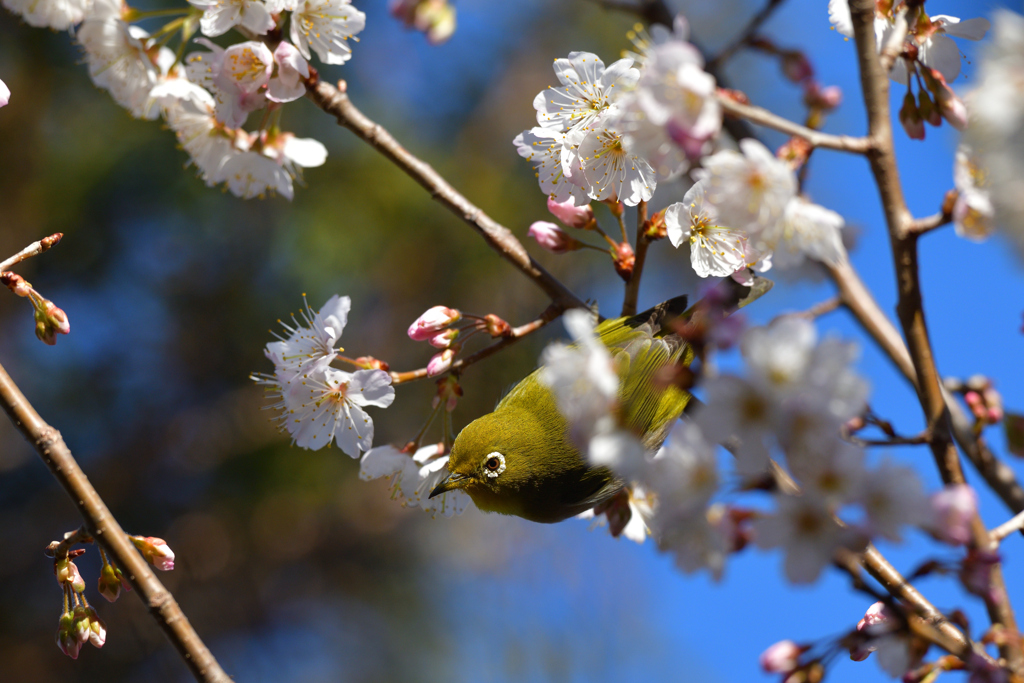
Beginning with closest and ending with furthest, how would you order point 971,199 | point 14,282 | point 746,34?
point 971,199, point 14,282, point 746,34

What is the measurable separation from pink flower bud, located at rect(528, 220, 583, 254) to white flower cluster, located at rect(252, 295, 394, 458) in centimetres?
37

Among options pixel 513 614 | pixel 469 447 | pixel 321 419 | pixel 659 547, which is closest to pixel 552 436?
pixel 469 447

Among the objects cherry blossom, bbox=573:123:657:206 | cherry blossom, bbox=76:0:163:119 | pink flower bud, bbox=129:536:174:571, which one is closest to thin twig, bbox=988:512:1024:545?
cherry blossom, bbox=573:123:657:206

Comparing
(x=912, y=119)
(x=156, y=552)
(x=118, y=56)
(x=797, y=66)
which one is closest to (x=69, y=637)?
(x=156, y=552)

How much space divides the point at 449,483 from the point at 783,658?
2.30 ft

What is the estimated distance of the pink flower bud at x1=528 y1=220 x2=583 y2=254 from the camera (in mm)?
1294

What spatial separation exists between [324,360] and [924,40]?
919mm

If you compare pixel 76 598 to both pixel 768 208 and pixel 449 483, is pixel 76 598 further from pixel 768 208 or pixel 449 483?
pixel 768 208

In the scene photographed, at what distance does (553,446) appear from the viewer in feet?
4.21

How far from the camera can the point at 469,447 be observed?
1.28 metres

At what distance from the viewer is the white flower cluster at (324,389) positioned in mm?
1116

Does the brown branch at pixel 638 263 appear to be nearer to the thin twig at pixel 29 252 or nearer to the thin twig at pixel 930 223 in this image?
the thin twig at pixel 930 223

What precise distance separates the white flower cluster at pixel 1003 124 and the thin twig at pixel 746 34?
66 centimetres

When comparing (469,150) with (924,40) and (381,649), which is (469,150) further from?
(924,40)
